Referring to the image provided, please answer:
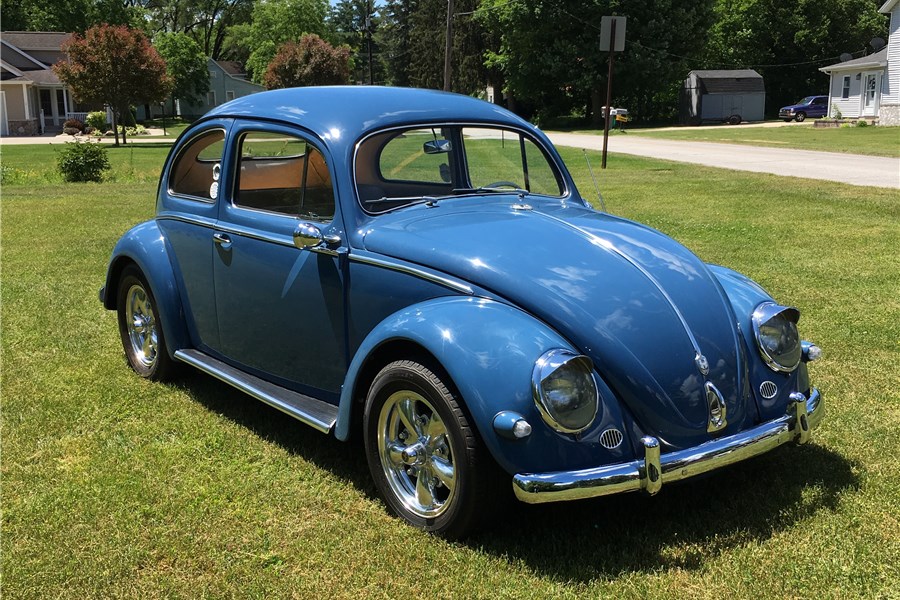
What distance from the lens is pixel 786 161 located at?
20.1 meters

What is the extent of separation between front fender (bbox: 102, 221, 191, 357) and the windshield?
5.32ft

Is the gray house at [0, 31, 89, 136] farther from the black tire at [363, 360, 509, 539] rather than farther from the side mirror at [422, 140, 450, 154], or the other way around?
the black tire at [363, 360, 509, 539]

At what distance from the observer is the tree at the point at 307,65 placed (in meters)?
54.9

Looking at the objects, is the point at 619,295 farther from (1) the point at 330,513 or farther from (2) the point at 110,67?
(2) the point at 110,67

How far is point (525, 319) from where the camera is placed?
3.10 metres

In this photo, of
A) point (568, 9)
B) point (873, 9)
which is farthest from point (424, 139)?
point (873, 9)

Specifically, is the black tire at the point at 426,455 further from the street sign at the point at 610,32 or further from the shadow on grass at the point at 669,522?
the street sign at the point at 610,32

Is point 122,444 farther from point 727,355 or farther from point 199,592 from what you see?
point 727,355

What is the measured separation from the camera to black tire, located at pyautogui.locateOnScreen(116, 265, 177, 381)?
16.6 ft

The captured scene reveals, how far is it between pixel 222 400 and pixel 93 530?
1.57 m

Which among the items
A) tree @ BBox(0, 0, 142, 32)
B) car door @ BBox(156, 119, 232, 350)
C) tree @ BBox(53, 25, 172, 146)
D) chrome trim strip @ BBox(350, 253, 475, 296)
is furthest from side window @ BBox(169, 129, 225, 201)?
tree @ BBox(0, 0, 142, 32)

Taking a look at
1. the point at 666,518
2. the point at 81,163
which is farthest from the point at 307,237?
the point at 81,163

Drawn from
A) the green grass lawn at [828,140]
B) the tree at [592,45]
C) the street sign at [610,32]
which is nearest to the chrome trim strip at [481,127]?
the street sign at [610,32]

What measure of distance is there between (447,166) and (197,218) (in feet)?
4.83
